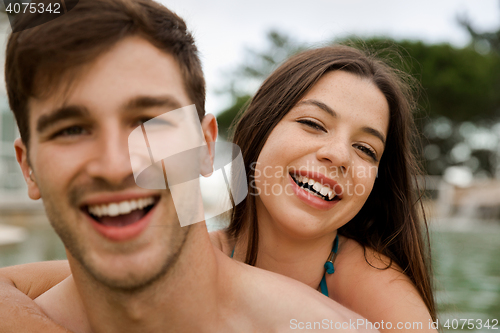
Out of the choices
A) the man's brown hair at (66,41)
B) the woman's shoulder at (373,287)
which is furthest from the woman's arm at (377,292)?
the man's brown hair at (66,41)

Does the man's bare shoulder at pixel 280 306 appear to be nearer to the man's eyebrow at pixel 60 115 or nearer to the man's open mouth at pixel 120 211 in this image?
the man's open mouth at pixel 120 211

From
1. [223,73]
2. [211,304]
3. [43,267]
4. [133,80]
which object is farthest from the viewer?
[223,73]

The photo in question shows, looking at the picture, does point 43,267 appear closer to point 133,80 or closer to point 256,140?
point 256,140

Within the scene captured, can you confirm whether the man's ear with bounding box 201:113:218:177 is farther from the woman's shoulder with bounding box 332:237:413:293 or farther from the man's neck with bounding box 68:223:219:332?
the woman's shoulder with bounding box 332:237:413:293

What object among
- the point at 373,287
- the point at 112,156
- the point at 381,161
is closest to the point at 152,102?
the point at 112,156

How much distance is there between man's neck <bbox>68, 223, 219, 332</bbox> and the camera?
1783mm

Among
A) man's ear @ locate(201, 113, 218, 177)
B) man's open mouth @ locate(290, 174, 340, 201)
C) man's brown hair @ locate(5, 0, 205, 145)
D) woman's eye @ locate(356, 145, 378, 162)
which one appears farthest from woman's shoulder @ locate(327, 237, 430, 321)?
man's brown hair @ locate(5, 0, 205, 145)

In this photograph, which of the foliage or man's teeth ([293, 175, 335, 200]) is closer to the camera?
man's teeth ([293, 175, 335, 200])

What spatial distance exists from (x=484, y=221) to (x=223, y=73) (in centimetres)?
2354

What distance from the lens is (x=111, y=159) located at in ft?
5.14

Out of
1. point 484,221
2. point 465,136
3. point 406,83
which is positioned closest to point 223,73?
point 465,136

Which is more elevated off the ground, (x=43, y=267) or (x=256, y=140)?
(x=256, y=140)

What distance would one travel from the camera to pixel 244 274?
2045mm

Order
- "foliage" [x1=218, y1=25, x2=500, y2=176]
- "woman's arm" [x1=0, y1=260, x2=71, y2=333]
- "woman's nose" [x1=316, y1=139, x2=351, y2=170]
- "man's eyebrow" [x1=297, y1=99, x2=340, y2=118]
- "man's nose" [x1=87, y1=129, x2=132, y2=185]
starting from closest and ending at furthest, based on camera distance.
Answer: "man's nose" [x1=87, y1=129, x2=132, y2=185], "woman's arm" [x1=0, y1=260, x2=71, y2=333], "woman's nose" [x1=316, y1=139, x2=351, y2=170], "man's eyebrow" [x1=297, y1=99, x2=340, y2=118], "foliage" [x1=218, y1=25, x2=500, y2=176]
